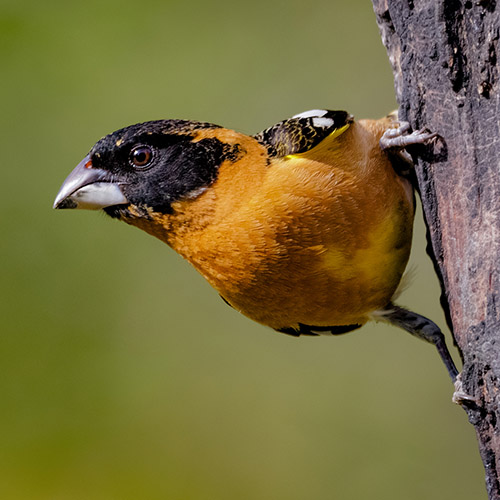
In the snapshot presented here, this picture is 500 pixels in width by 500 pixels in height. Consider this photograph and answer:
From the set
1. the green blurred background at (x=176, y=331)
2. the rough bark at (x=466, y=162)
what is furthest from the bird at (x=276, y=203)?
the green blurred background at (x=176, y=331)

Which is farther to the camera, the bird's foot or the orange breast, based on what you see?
the orange breast

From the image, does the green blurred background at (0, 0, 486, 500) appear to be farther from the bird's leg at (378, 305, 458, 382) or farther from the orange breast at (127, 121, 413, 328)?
the orange breast at (127, 121, 413, 328)

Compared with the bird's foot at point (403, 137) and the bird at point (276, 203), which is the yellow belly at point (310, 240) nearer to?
the bird at point (276, 203)

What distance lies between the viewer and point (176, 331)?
6.74m

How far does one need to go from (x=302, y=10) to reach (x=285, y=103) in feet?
3.72

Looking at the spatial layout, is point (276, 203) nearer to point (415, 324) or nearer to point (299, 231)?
point (299, 231)

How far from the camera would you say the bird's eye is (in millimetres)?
Answer: 3447

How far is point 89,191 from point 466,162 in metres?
1.84

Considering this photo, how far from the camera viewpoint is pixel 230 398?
21.5 ft

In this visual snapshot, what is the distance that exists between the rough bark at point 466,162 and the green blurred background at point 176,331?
326 cm

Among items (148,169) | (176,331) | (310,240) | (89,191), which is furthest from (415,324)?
(176,331)

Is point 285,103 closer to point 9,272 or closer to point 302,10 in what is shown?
point 302,10

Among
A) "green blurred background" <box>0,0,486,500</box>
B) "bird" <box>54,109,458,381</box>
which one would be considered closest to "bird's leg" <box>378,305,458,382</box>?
"bird" <box>54,109,458,381</box>

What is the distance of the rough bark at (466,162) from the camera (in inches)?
102
